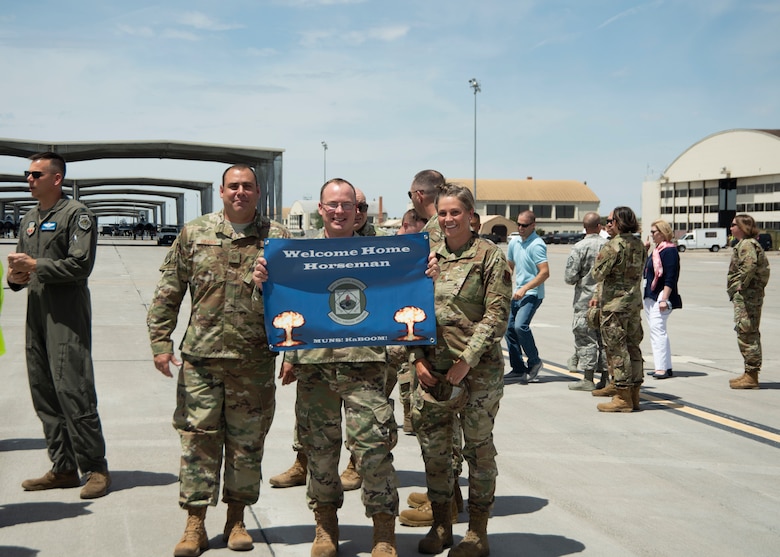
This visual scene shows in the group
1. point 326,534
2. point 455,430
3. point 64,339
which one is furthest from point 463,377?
point 64,339

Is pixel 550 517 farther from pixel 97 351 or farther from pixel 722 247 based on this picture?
pixel 722 247

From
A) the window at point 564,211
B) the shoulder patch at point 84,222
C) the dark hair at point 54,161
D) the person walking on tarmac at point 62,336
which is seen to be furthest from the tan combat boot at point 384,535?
the window at point 564,211

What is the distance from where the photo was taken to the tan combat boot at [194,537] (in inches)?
162

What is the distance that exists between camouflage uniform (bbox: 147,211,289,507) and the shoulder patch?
1132mm

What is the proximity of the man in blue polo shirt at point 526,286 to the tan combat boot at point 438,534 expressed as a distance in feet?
16.1

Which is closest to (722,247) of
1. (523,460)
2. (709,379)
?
(709,379)

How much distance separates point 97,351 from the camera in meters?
11.2

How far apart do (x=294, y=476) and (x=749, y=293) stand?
5.81 meters

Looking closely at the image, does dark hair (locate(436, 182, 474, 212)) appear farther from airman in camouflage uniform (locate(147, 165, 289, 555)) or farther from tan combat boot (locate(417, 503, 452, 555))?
tan combat boot (locate(417, 503, 452, 555))

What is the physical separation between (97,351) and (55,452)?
6293mm

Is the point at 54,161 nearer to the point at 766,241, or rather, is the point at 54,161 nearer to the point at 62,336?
the point at 62,336

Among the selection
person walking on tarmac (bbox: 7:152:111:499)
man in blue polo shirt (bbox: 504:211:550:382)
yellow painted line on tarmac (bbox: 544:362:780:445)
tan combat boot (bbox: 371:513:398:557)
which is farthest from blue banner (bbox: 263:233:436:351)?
man in blue polo shirt (bbox: 504:211:550:382)

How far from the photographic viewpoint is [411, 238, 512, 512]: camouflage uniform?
4.20 m

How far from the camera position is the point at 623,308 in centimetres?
785
